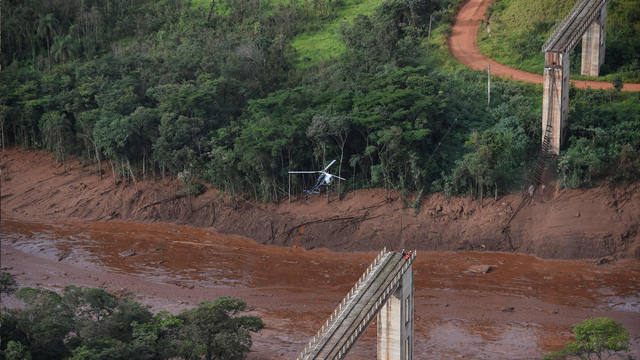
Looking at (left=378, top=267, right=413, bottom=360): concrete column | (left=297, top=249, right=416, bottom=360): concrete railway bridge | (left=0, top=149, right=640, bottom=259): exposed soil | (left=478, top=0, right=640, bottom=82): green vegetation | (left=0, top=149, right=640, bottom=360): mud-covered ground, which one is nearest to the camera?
(left=297, top=249, right=416, bottom=360): concrete railway bridge

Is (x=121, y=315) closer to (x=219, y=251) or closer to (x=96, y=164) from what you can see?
(x=219, y=251)

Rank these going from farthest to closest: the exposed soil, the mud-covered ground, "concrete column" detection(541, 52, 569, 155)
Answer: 1. "concrete column" detection(541, 52, 569, 155)
2. the exposed soil
3. the mud-covered ground

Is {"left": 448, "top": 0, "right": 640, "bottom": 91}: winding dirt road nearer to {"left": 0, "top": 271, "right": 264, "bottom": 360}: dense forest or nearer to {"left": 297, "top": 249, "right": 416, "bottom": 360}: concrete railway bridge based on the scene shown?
{"left": 297, "top": 249, "right": 416, "bottom": 360}: concrete railway bridge

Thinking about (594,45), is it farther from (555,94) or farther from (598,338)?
(598,338)

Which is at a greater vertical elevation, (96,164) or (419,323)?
(96,164)

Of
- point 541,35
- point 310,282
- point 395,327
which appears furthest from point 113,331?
point 541,35

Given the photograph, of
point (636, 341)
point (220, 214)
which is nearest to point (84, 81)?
point (220, 214)

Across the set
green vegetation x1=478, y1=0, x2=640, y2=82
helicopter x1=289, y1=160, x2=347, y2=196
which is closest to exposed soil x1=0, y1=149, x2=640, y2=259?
helicopter x1=289, y1=160, x2=347, y2=196
